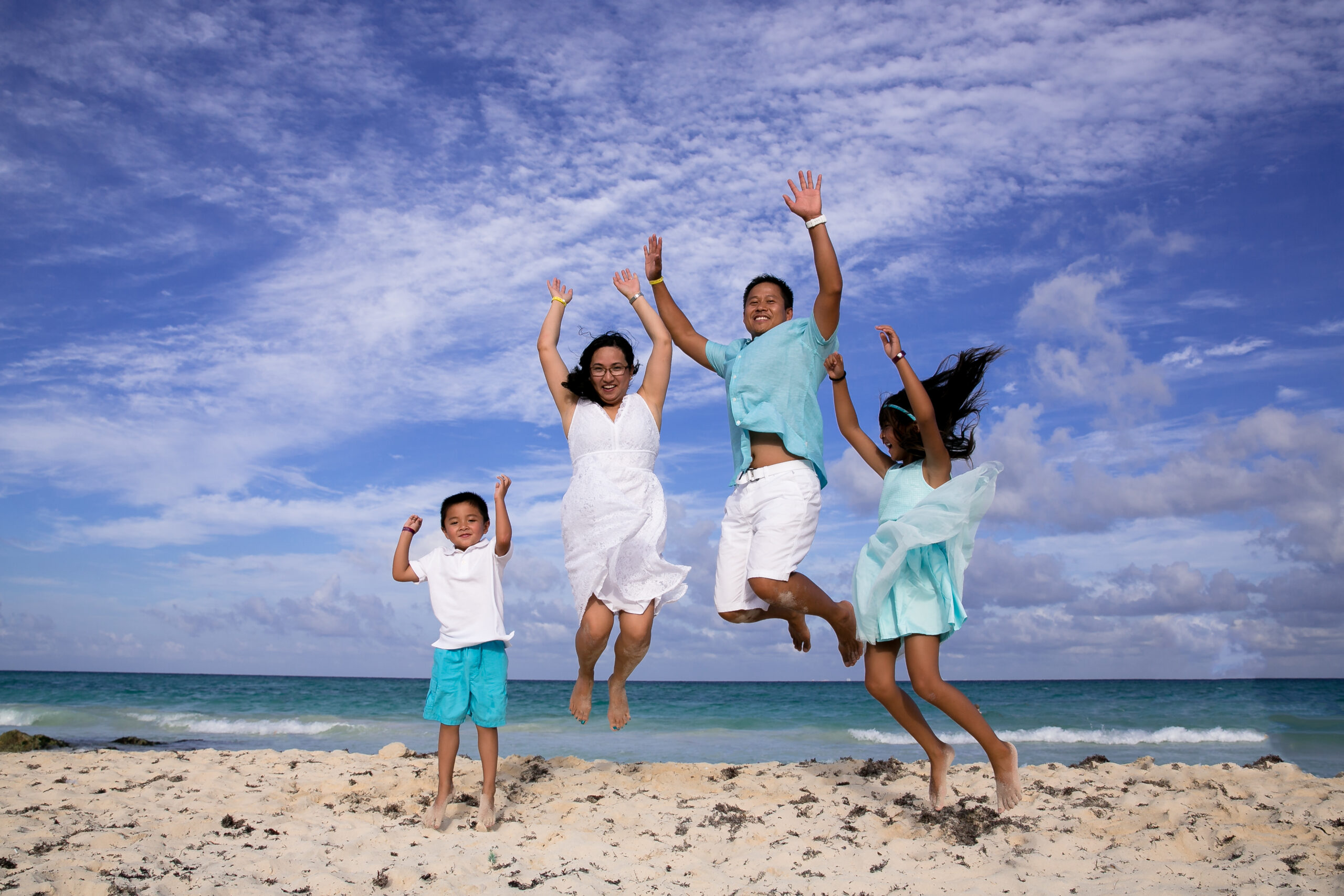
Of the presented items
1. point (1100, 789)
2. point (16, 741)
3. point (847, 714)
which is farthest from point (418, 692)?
point (1100, 789)

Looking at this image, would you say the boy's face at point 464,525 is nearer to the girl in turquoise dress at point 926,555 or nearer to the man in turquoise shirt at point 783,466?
the man in turquoise shirt at point 783,466

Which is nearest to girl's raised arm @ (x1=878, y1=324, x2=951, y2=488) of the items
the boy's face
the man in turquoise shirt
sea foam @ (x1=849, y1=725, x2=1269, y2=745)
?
the man in turquoise shirt

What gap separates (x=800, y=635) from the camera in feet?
17.4

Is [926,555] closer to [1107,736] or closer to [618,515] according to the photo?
[618,515]

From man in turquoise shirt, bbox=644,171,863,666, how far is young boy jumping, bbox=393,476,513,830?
130cm

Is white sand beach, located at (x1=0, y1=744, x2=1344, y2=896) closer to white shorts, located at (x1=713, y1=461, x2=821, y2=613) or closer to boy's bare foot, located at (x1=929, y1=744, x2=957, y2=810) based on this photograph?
boy's bare foot, located at (x1=929, y1=744, x2=957, y2=810)

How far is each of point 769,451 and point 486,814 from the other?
2.67 meters

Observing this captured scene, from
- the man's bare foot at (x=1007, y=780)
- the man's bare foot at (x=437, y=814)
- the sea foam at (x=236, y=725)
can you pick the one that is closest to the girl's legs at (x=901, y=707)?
the man's bare foot at (x=1007, y=780)

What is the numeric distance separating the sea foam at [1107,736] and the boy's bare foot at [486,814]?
947 centimetres

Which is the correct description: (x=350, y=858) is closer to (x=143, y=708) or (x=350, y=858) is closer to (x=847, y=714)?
(x=847, y=714)

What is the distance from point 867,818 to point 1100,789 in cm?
170

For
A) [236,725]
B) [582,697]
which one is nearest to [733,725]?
[236,725]

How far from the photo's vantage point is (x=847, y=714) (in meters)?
17.6

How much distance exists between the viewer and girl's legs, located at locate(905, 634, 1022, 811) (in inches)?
163
